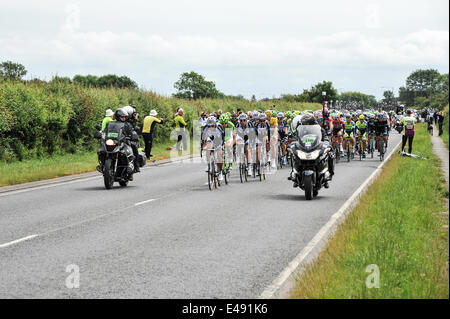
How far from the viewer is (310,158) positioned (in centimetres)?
1422

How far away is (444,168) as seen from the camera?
2178 cm

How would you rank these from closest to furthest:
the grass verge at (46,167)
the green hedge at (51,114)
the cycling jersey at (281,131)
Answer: the grass verge at (46,167) → the green hedge at (51,114) → the cycling jersey at (281,131)

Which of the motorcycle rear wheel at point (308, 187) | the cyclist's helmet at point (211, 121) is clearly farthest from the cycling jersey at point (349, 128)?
the motorcycle rear wheel at point (308, 187)

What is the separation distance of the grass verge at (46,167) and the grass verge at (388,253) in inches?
386

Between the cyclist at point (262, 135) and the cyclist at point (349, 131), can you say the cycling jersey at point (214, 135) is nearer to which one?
the cyclist at point (262, 135)

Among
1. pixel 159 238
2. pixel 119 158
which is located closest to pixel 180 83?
pixel 119 158

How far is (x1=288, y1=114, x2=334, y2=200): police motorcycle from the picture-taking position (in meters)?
14.3

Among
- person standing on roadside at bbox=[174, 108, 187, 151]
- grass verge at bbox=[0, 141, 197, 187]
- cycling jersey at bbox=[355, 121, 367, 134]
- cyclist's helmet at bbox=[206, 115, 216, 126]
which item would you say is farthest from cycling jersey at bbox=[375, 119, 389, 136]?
cyclist's helmet at bbox=[206, 115, 216, 126]

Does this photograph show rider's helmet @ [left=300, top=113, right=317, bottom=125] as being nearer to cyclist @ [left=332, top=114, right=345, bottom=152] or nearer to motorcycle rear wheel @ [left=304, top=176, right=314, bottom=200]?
motorcycle rear wheel @ [left=304, top=176, right=314, bottom=200]

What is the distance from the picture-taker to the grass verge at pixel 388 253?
6.22 m

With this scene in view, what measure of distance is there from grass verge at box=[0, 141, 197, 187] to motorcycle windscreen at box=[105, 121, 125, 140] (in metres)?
2.95

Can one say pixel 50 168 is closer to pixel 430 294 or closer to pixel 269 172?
pixel 269 172

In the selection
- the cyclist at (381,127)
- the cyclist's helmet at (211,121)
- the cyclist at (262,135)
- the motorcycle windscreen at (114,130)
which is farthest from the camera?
the cyclist at (381,127)

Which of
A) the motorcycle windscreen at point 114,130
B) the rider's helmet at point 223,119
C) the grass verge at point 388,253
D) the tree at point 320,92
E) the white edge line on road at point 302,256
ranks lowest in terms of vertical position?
the white edge line on road at point 302,256
